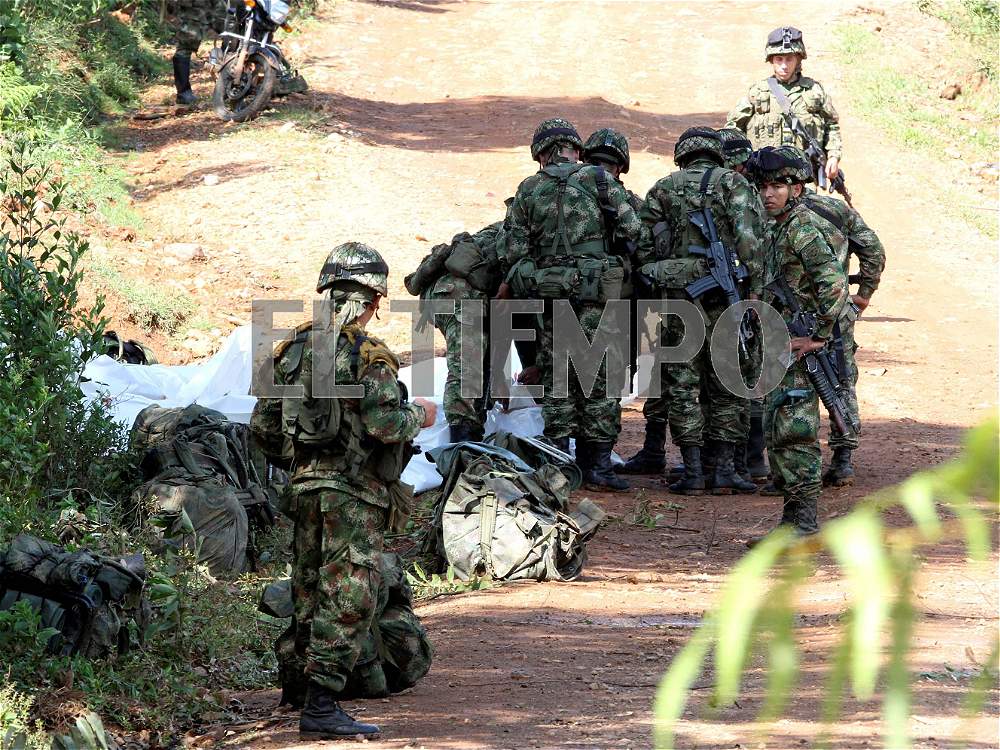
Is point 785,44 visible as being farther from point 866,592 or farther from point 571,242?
point 866,592

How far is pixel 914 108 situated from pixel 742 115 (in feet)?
32.8

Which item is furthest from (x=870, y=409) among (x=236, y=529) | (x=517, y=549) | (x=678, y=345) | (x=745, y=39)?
(x=745, y=39)

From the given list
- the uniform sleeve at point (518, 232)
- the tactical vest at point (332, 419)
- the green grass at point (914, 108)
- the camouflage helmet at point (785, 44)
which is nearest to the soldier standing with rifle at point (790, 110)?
the camouflage helmet at point (785, 44)

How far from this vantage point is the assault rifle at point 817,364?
7.03 meters

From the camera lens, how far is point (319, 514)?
4.62 m

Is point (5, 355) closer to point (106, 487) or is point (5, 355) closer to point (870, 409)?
point (106, 487)

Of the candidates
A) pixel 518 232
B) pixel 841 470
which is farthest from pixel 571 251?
pixel 841 470

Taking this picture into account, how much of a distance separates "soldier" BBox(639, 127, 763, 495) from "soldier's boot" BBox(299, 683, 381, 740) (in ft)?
13.8

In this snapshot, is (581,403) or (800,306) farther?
(581,403)

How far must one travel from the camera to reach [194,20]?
16.5m

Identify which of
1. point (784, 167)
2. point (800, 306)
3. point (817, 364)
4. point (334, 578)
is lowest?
point (334, 578)

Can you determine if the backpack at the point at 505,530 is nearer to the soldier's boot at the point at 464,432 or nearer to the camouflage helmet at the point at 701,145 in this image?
the soldier's boot at the point at 464,432

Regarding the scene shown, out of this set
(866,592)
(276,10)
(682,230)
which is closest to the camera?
(866,592)

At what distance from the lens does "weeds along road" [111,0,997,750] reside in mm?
4887
